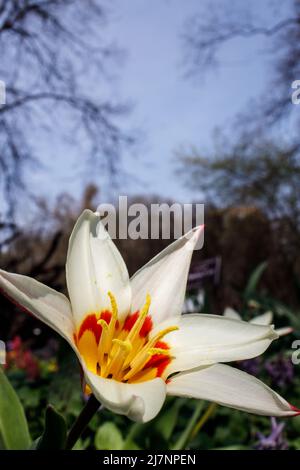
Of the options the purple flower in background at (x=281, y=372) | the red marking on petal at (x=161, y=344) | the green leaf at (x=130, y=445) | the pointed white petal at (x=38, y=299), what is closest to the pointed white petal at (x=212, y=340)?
the red marking on petal at (x=161, y=344)

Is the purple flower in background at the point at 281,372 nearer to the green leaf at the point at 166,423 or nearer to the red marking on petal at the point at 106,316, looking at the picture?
the green leaf at the point at 166,423

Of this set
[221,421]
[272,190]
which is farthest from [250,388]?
[272,190]

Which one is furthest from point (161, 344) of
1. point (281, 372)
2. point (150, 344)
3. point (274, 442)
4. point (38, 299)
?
point (281, 372)

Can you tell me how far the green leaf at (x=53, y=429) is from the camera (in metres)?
0.41

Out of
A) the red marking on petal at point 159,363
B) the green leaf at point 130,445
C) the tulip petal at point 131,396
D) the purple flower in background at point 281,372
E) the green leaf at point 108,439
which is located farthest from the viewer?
the purple flower in background at point 281,372

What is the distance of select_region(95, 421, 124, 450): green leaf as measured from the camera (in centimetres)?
91

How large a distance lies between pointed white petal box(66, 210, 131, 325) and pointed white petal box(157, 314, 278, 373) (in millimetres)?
59

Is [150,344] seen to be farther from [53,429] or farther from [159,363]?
[53,429]

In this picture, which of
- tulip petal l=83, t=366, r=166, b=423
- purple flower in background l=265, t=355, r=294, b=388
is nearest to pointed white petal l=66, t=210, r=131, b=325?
tulip petal l=83, t=366, r=166, b=423

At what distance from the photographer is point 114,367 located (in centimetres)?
50

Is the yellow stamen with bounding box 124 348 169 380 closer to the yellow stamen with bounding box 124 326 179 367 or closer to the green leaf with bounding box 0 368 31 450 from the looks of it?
the yellow stamen with bounding box 124 326 179 367

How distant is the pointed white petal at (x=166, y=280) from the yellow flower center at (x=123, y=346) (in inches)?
0.7

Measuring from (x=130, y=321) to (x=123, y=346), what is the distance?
45 millimetres

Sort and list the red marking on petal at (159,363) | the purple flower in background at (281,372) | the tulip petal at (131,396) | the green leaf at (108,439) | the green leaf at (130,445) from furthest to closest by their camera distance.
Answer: the purple flower in background at (281,372)
the green leaf at (108,439)
the green leaf at (130,445)
the red marking on petal at (159,363)
the tulip petal at (131,396)
